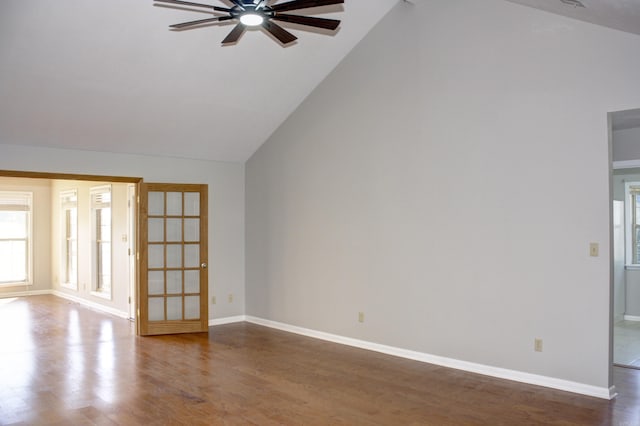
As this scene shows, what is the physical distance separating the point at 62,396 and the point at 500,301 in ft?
12.9

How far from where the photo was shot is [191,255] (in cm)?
692

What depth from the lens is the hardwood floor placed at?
3734 mm

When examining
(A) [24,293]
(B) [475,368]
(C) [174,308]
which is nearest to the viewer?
(B) [475,368]

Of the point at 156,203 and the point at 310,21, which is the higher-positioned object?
the point at 310,21

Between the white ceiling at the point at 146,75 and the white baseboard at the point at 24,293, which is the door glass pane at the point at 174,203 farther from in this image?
the white baseboard at the point at 24,293

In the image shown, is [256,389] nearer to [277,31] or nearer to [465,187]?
[465,187]

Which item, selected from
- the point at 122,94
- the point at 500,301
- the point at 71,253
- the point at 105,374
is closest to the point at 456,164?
the point at 500,301

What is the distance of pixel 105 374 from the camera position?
482 cm

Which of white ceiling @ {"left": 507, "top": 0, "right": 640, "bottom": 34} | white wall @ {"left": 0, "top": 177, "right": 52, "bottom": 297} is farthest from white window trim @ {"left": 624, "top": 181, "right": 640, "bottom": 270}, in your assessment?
white wall @ {"left": 0, "top": 177, "right": 52, "bottom": 297}

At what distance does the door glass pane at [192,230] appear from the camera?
6909 mm

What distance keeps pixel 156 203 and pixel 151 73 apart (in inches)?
82.3

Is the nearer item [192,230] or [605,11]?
→ [605,11]

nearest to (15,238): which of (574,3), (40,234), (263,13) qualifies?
(40,234)

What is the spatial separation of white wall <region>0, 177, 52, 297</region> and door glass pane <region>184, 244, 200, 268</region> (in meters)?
5.30
